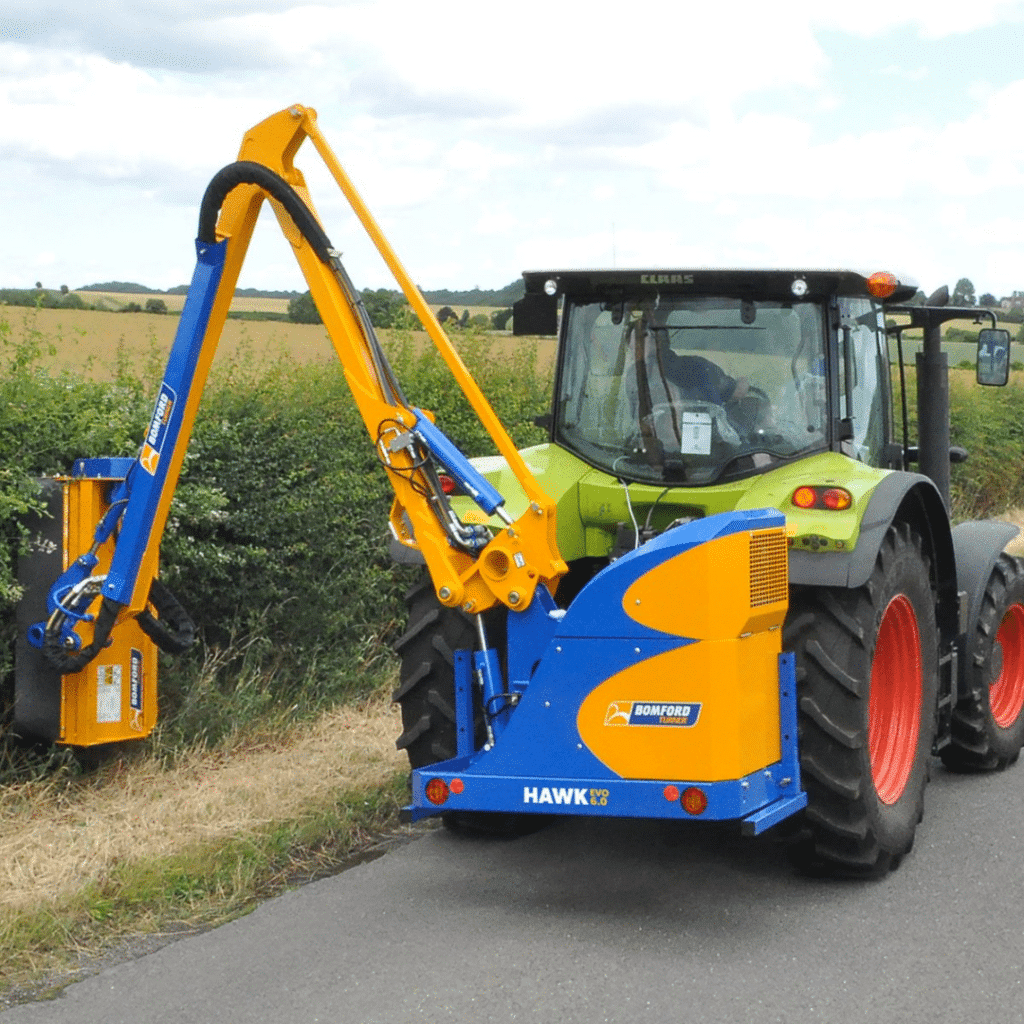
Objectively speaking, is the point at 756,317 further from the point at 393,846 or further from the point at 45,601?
the point at 45,601

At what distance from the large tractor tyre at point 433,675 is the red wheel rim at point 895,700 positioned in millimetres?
1511

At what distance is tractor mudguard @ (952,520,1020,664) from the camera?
6797 mm

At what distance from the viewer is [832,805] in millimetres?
5141

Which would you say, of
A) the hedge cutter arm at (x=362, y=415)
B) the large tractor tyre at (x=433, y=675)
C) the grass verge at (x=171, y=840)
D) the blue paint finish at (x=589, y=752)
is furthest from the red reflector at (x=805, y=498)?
the grass verge at (x=171, y=840)

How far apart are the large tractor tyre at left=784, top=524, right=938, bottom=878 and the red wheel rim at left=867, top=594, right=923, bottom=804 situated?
11mm

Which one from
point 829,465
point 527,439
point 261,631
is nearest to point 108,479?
point 261,631

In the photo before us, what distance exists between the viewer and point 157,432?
18.6 ft

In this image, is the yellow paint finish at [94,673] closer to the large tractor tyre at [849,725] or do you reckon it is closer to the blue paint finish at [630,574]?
the blue paint finish at [630,574]

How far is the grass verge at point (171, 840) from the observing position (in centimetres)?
474

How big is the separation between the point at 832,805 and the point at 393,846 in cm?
174

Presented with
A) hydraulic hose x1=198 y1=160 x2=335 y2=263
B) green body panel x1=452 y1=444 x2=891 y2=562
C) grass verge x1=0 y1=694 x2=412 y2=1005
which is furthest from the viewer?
green body panel x1=452 y1=444 x2=891 y2=562

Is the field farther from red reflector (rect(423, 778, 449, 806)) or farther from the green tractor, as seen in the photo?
red reflector (rect(423, 778, 449, 806))

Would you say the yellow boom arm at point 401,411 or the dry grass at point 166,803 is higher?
the yellow boom arm at point 401,411

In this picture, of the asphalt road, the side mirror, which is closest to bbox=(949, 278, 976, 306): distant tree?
the side mirror
